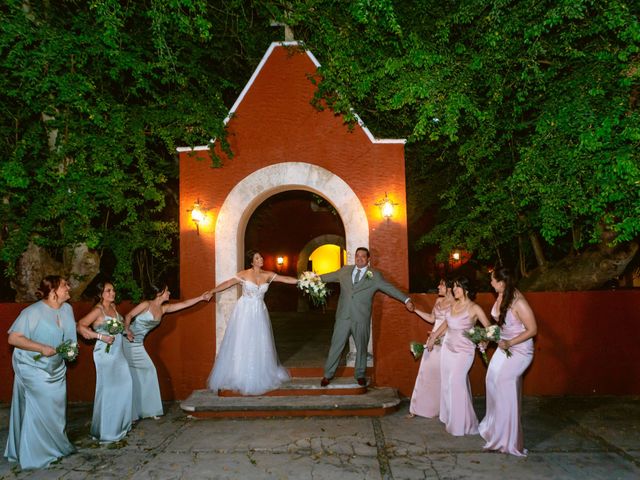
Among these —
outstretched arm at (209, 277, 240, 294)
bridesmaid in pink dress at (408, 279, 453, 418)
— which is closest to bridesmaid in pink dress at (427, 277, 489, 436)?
bridesmaid in pink dress at (408, 279, 453, 418)

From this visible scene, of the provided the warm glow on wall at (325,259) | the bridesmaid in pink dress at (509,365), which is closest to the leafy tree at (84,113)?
the bridesmaid in pink dress at (509,365)

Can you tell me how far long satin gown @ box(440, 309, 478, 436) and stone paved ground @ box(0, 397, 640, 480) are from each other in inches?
6.7

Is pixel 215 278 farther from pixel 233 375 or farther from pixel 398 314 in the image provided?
pixel 398 314

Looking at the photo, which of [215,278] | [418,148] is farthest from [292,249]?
[215,278]

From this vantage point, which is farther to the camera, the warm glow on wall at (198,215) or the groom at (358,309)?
the warm glow on wall at (198,215)

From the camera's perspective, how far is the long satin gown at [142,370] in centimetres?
690

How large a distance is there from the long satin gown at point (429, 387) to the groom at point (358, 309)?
0.70 meters

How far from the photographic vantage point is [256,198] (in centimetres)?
829

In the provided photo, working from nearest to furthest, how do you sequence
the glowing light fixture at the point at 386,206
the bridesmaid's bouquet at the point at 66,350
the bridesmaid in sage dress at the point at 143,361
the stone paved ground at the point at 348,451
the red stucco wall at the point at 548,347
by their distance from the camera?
the stone paved ground at the point at 348,451 → the bridesmaid's bouquet at the point at 66,350 → the bridesmaid in sage dress at the point at 143,361 → the red stucco wall at the point at 548,347 → the glowing light fixture at the point at 386,206

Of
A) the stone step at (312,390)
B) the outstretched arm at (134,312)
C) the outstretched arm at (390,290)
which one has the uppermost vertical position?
the outstretched arm at (390,290)

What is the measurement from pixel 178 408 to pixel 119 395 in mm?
1543

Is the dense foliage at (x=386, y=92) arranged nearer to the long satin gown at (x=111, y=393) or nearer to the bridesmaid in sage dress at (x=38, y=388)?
the long satin gown at (x=111, y=393)

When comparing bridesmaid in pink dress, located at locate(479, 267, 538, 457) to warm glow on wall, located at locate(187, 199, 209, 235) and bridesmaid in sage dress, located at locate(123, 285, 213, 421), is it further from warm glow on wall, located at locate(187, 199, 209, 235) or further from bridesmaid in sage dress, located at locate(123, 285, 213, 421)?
warm glow on wall, located at locate(187, 199, 209, 235)

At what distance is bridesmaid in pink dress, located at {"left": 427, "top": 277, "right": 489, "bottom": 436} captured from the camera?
19.4 feet
